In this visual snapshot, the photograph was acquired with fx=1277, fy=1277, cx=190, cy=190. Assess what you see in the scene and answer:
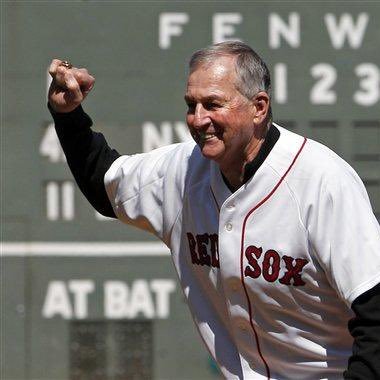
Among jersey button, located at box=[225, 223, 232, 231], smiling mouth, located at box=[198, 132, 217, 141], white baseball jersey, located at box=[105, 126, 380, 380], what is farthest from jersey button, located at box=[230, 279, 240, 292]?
smiling mouth, located at box=[198, 132, 217, 141]

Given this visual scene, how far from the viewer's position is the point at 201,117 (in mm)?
2701

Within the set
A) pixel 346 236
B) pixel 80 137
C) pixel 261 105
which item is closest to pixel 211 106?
pixel 261 105

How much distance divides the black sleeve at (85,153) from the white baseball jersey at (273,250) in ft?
0.41

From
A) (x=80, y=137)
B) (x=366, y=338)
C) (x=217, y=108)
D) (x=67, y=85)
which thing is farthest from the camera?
(x=80, y=137)

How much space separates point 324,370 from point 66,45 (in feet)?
7.84

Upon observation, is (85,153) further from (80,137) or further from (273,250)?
(273,250)

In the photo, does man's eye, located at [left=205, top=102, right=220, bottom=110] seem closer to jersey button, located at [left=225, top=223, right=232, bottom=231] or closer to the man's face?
the man's face

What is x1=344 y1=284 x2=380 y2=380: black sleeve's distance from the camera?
102 inches

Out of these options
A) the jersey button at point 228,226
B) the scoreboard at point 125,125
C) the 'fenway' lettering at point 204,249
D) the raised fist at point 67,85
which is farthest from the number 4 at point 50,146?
the jersey button at point 228,226

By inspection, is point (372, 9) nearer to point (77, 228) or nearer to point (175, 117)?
point (175, 117)

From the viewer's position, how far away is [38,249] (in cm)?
493

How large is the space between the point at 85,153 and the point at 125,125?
1.76 metres

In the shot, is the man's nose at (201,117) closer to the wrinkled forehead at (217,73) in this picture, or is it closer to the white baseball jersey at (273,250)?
the wrinkled forehead at (217,73)

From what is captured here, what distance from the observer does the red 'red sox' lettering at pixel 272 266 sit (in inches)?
107
